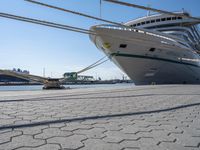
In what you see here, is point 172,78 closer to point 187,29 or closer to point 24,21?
point 187,29

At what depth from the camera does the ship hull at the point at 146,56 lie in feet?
50.2

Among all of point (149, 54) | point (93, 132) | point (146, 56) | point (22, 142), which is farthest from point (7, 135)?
point (149, 54)

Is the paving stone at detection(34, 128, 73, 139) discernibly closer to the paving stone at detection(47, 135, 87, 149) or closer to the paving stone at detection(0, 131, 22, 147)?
the paving stone at detection(47, 135, 87, 149)

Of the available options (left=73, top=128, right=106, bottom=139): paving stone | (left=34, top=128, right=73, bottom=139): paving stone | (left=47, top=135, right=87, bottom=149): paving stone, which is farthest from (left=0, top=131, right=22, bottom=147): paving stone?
(left=73, top=128, right=106, bottom=139): paving stone

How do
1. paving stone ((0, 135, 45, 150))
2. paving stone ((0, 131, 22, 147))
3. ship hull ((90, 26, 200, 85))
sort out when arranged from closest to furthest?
paving stone ((0, 135, 45, 150)) → paving stone ((0, 131, 22, 147)) → ship hull ((90, 26, 200, 85))

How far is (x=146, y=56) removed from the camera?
1658cm

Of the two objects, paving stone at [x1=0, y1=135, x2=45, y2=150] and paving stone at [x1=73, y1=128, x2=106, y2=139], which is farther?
paving stone at [x1=73, y1=128, x2=106, y2=139]

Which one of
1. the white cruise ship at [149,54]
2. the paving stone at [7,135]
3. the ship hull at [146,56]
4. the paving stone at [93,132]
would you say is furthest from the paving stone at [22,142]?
the ship hull at [146,56]

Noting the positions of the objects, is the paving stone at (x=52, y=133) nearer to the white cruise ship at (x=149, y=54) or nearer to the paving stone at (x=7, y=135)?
the paving stone at (x=7, y=135)

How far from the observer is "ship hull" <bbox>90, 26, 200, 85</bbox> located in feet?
50.2

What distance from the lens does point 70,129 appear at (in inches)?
83.4

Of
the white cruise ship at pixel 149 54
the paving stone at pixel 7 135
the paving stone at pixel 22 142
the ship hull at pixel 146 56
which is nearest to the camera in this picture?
the paving stone at pixel 22 142

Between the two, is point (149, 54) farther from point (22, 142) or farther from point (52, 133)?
point (22, 142)

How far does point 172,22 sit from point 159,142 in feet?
Result: 71.3
